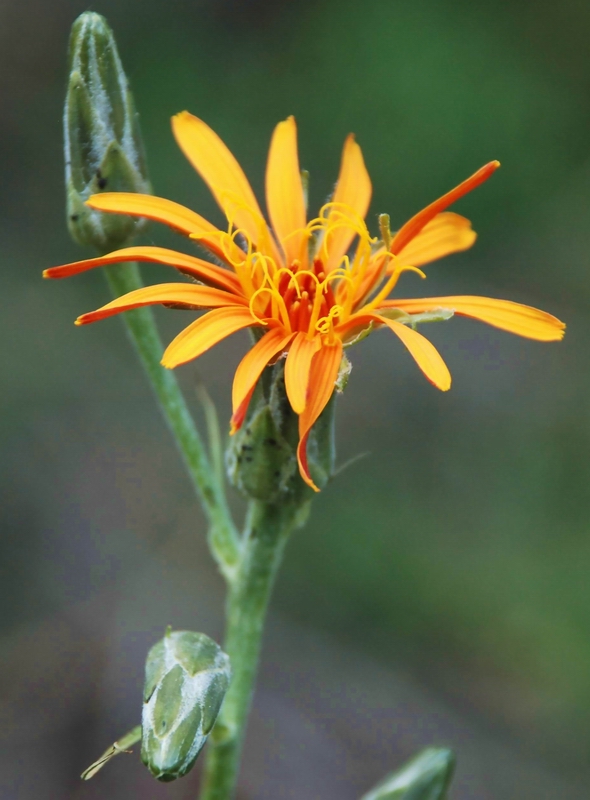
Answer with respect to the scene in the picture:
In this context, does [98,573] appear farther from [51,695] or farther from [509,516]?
[509,516]

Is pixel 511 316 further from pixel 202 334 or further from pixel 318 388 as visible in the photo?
pixel 202 334

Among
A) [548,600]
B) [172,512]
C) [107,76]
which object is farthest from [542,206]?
[107,76]

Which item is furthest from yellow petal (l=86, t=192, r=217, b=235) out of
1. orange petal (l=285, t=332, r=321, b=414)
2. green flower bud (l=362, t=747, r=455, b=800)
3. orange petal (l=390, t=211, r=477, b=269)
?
green flower bud (l=362, t=747, r=455, b=800)

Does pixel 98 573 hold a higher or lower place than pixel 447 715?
higher

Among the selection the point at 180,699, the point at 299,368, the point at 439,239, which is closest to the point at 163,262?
the point at 299,368

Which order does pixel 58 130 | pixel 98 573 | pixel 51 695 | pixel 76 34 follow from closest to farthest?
1. pixel 76 34
2. pixel 51 695
3. pixel 98 573
4. pixel 58 130

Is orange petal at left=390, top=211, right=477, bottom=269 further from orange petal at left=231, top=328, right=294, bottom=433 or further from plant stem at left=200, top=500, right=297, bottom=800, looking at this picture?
plant stem at left=200, top=500, right=297, bottom=800

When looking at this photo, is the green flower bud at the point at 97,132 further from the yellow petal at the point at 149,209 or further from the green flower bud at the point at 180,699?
the green flower bud at the point at 180,699

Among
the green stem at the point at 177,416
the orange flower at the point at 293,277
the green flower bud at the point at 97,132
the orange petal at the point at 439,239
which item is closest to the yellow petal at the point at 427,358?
the orange flower at the point at 293,277
